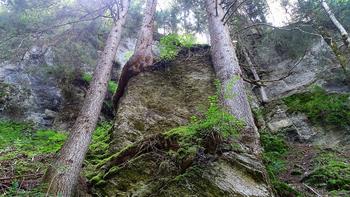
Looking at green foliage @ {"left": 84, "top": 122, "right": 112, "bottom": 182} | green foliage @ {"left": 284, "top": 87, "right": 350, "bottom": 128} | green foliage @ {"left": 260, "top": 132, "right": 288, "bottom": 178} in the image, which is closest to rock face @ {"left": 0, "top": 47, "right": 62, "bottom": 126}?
green foliage @ {"left": 84, "top": 122, "right": 112, "bottom": 182}

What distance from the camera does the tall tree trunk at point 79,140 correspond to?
513cm

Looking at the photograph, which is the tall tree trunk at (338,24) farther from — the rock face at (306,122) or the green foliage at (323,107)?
the green foliage at (323,107)

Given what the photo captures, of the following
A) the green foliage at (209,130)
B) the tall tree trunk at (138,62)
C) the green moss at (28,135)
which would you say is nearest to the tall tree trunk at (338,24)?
the tall tree trunk at (138,62)

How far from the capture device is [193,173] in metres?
4.71

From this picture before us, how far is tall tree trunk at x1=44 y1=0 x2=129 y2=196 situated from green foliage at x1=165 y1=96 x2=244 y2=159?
1.83m

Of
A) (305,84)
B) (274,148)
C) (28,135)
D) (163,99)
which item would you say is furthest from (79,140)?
(305,84)

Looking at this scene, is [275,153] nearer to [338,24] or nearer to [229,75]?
[229,75]

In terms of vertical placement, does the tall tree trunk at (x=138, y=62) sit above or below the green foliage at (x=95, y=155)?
above

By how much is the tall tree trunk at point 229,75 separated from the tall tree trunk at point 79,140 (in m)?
2.76

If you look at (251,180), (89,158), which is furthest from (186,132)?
(89,158)

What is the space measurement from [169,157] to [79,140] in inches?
76.2

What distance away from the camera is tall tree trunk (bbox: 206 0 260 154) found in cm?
571

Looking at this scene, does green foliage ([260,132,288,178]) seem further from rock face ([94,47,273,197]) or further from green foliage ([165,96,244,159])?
green foliage ([165,96,244,159])

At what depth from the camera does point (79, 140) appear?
20.1ft
